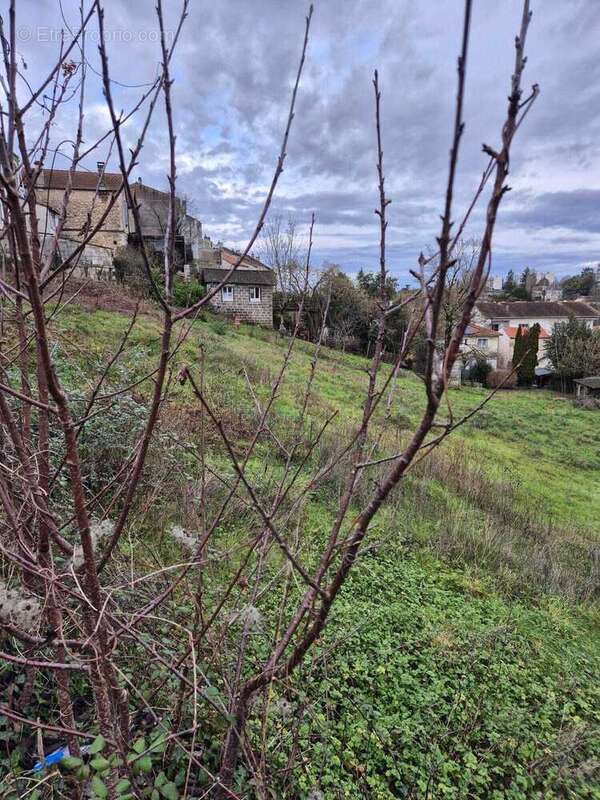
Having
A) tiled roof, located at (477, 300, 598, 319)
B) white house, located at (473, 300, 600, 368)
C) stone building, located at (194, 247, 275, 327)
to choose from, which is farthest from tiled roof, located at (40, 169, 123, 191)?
tiled roof, located at (477, 300, 598, 319)

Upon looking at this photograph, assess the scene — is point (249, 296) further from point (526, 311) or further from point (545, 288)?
point (545, 288)

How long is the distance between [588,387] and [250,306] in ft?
70.8

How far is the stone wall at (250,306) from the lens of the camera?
26266 millimetres

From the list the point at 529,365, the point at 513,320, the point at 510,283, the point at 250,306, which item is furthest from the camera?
the point at 510,283

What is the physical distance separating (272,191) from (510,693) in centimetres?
→ 357

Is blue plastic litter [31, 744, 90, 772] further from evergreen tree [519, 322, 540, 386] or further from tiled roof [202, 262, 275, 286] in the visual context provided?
evergreen tree [519, 322, 540, 386]

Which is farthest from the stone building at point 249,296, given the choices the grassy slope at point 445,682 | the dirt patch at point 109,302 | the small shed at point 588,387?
the grassy slope at point 445,682

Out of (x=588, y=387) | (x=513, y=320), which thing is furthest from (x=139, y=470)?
(x=513, y=320)

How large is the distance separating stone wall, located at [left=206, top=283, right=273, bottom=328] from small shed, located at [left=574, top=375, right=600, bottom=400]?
761 inches

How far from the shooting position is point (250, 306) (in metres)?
26.6

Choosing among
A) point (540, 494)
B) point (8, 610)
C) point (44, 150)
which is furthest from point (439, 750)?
point (540, 494)

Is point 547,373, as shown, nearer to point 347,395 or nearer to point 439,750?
point 347,395

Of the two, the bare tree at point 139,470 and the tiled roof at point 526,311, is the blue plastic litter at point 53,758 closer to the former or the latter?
the bare tree at point 139,470

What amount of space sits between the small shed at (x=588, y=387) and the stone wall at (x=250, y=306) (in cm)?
1933
